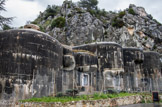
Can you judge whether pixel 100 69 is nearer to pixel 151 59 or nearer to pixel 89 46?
pixel 89 46

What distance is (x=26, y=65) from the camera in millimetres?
15703

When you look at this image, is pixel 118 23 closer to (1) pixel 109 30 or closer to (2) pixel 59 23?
(1) pixel 109 30

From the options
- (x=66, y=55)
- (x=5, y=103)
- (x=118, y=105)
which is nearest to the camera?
(x=5, y=103)

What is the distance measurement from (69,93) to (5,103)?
216 inches

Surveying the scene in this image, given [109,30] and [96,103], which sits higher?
[109,30]

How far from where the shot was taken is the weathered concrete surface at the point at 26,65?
14.6 metres

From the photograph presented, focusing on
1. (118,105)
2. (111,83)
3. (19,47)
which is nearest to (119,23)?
(111,83)

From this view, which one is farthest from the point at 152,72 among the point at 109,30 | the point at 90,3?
the point at 90,3

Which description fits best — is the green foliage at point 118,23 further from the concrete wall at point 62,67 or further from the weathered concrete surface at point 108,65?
the weathered concrete surface at point 108,65

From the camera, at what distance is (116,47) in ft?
84.8

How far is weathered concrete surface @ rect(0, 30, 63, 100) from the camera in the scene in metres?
14.6

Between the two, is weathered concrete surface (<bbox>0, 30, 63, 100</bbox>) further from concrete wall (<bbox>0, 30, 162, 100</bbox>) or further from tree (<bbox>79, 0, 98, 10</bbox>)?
tree (<bbox>79, 0, 98, 10</bbox>)

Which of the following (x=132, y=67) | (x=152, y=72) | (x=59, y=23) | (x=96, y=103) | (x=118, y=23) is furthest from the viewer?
(x=59, y=23)

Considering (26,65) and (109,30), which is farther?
(109,30)
